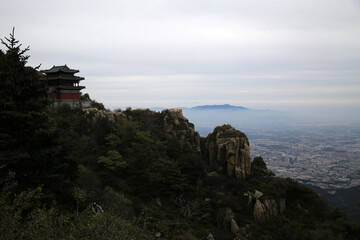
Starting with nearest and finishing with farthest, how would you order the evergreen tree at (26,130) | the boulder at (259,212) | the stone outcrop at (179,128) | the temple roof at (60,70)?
the evergreen tree at (26,130) → the boulder at (259,212) → the stone outcrop at (179,128) → the temple roof at (60,70)

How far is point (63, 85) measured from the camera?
3103 centimetres

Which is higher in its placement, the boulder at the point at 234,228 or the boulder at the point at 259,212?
the boulder at the point at 259,212

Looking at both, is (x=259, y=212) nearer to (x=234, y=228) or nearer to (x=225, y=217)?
(x=234, y=228)

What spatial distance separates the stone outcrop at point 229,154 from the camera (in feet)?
81.8

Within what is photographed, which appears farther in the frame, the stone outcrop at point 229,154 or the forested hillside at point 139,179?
the stone outcrop at point 229,154

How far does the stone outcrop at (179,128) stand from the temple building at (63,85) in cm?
1224

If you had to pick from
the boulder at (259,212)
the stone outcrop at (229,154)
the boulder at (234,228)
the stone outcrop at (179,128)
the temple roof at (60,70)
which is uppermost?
the temple roof at (60,70)

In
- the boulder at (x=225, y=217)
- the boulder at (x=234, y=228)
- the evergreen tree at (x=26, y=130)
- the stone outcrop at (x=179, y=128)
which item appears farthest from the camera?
the stone outcrop at (x=179, y=128)

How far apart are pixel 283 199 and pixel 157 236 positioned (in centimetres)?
1276

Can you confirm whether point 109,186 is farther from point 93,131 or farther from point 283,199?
point 283,199

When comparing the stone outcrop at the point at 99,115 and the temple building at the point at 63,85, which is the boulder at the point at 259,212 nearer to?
the stone outcrop at the point at 99,115

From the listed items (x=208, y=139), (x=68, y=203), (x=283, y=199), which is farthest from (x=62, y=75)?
(x=283, y=199)

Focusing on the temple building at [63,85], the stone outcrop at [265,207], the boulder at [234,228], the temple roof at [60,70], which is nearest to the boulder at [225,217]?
the boulder at [234,228]

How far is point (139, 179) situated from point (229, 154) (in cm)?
1027
